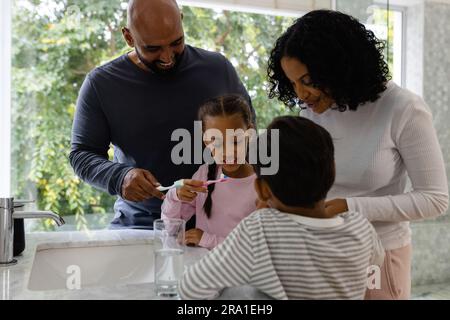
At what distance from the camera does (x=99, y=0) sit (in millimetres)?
2746

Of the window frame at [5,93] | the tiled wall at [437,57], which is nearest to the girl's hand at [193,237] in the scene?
the window frame at [5,93]

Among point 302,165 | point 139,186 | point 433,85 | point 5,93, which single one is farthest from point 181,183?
point 433,85

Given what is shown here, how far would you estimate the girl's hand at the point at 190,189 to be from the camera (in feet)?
4.13

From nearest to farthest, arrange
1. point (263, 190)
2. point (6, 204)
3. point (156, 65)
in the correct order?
1. point (263, 190)
2. point (6, 204)
3. point (156, 65)

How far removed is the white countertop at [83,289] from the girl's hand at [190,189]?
14cm

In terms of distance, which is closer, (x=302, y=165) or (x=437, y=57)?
(x=302, y=165)

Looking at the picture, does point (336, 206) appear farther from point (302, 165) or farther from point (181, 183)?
point (181, 183)

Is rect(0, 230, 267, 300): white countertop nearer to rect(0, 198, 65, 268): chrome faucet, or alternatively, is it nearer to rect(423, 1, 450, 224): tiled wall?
rect(0, 198, 65, 268): chrome faucet

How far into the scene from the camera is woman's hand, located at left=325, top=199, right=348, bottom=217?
3.11ft

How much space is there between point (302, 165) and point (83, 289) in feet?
1.55

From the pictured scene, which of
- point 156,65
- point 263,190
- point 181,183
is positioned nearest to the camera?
point 263,190

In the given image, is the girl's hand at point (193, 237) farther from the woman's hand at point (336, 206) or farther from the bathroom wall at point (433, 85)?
the bathroom wall at point (433, 85)

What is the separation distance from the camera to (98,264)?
4.53 feet

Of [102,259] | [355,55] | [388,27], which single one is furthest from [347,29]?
[388,27]
